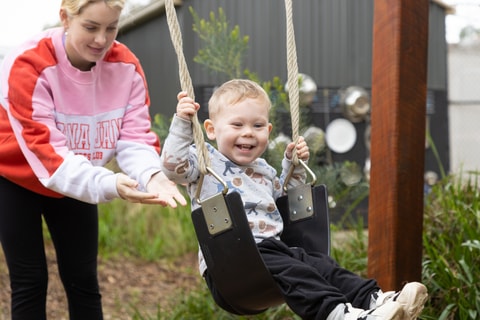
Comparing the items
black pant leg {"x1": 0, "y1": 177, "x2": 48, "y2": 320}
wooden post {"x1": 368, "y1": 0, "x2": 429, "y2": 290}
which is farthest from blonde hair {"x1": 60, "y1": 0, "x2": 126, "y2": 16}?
wooden post {"x1": 368, "y1": 0, "x2": 429, "y2": 290}

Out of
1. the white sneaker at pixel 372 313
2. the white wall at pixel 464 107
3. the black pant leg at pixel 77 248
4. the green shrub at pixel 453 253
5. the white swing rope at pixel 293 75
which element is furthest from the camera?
the white wall at pixel 464 107

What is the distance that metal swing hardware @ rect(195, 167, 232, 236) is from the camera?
2.06m

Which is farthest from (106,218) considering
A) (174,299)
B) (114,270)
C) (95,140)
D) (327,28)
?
(95,140)

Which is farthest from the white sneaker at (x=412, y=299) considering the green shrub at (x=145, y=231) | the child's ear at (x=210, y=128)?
the green shrub at (x=145, y=231)

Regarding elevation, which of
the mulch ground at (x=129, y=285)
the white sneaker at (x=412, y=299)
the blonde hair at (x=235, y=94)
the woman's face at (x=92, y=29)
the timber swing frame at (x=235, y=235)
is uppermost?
the woman's face at (x=92, y=29)

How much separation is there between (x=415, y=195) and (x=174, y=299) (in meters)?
1.78

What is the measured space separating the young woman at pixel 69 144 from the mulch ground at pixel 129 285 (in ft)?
5.28

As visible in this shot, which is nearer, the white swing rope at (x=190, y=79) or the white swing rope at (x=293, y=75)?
the white swing rope at (x=190, y=79)

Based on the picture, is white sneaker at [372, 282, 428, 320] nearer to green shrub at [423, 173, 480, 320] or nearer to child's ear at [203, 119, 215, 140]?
child's ear at [203, 119, 215, 140]

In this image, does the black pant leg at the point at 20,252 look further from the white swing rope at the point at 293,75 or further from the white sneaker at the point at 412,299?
the white sneaker at the point at 412,299

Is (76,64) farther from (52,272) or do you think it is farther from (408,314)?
(52,272)

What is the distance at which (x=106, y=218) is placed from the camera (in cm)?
644

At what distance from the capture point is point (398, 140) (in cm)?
287

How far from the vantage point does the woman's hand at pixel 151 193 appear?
7.14 ft
